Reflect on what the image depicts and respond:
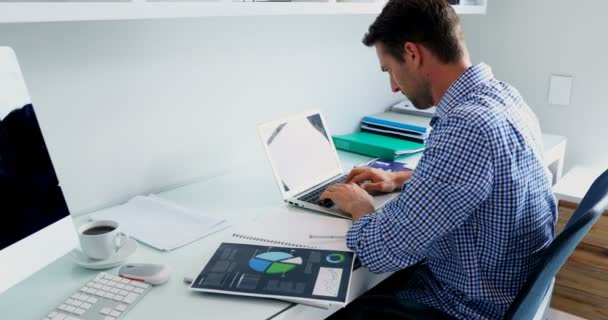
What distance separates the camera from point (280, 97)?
6.23ft

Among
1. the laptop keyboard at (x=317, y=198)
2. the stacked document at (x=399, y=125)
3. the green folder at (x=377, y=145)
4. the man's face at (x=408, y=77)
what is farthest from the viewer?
the stacked document at (x=399, y=125)

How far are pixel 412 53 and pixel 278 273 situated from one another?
60 cm

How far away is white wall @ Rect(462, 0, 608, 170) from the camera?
225cm

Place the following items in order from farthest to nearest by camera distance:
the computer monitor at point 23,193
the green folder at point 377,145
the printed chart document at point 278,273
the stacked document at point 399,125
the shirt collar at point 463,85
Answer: the stacked document at point 399,125 → the green folder at point 377,145 → the shirt collar at point 463,85 → the printed chart document at point 278,273 → the computer monitor at point 23,193

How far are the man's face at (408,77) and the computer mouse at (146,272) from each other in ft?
2.33

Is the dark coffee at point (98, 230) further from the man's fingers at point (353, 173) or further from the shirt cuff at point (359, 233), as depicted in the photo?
the man's fingers at point (353, 173)

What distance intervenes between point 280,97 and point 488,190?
977 mm

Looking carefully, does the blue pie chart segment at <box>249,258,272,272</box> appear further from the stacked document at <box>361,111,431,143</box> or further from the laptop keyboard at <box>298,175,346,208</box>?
the stacked document at <box>361,111,431,143</box>

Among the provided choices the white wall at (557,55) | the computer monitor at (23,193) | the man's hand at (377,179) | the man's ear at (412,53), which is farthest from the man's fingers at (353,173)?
the white wall at (557,55)

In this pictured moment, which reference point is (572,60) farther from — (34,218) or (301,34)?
(34,218)

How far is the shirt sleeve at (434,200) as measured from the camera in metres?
1.06

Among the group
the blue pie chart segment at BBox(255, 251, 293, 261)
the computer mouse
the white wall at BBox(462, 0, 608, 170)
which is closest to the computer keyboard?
the computer mouse

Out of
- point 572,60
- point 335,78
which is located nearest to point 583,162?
point 572,60

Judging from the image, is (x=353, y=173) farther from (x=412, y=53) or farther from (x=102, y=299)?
(x=102, y=299)
